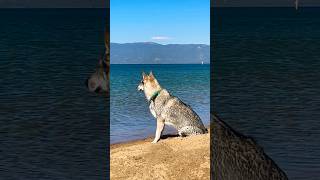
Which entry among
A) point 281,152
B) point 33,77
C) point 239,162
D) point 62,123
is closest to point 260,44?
point 33,77

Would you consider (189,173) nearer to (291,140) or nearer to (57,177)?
(57,177)

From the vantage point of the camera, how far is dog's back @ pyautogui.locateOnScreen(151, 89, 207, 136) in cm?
1659

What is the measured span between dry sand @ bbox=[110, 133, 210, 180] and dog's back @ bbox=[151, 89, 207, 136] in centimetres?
180

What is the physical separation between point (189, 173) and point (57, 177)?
14.5 ft

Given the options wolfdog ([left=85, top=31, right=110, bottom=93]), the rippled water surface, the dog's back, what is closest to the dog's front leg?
the dog's back

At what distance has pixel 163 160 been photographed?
44.3 feet

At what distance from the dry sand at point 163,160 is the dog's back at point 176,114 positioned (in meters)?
1.80

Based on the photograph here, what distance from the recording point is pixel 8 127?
23328mm

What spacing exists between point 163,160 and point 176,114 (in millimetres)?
3545

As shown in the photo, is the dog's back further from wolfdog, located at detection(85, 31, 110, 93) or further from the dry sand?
wolfdog, located at detection(85, 31, 110, 93)

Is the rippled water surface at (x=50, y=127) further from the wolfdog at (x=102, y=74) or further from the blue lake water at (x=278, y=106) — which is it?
the blue lake water at (x=278, y=106)

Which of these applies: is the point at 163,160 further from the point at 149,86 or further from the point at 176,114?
the point at 149,86

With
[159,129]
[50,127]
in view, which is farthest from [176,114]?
[50,127]

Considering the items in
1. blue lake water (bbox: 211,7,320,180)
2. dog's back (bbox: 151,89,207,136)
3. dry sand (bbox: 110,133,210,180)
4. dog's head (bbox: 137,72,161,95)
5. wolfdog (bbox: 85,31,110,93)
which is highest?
wolfdog (bbox: 85,31,110,93)
